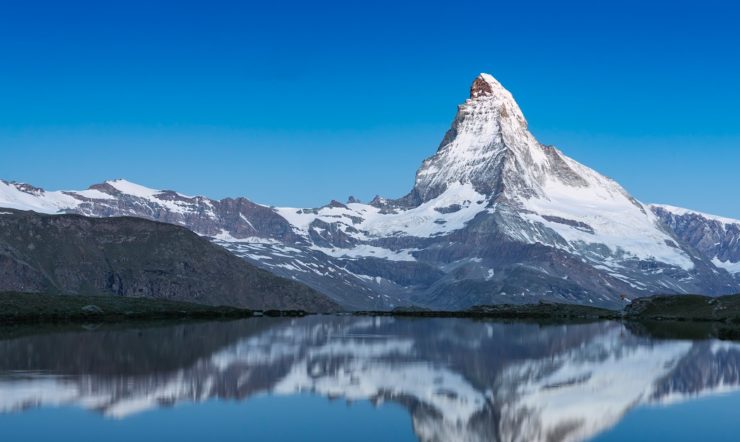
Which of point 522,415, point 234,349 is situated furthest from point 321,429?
point 234,349

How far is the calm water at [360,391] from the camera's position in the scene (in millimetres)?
58031

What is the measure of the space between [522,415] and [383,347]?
2301 inches

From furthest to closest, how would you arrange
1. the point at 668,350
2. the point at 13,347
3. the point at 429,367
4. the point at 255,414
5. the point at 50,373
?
1. the point at 668,350
2. the point at 13,347
3. the point at 429,367
4. the point at 50,373
5. the point at 255,414

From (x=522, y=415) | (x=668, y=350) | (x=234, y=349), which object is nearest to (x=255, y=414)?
(x=522, y=415)

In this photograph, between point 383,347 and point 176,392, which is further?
point 383,347

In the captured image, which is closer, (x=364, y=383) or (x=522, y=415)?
(x=522, y=415)

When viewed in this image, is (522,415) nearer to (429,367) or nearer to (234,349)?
(429,367)

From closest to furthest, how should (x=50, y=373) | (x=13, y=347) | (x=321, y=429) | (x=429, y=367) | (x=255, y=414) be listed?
1. (x=321, y=429)
2. (x=255, y=414)
3. (x=50, y=373)
4. (x=429, y=367)
5. (x=13, y=347)

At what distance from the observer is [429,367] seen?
95.2m

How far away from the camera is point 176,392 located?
236 feet

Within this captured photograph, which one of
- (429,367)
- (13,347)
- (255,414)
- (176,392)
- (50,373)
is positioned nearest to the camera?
(255,414)

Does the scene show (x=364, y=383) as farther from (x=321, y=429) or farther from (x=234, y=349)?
(x=234, y=349)

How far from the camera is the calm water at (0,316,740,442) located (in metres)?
58.0

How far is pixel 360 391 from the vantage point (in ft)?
250
